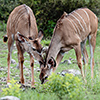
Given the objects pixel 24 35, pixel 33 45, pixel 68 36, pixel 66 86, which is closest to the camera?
pixel 66 86

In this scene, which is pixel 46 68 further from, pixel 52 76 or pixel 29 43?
pixel 52 76

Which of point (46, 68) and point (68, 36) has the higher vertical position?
point (68, 36)

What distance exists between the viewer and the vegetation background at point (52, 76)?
134 inches

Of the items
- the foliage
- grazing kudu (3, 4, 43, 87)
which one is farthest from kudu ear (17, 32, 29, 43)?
the foliage

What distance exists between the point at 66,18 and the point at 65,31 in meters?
0.46

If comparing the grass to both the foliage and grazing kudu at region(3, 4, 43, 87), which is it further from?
grazing kudu at region(3, 4, 43, 87)

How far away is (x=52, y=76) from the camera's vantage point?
354 cm

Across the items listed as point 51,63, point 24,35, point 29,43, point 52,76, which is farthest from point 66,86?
point 24,35

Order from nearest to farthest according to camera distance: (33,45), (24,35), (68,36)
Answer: (33,45) → (24,35) → (68,36)

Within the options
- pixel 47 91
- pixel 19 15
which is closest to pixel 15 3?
pixel 19 15

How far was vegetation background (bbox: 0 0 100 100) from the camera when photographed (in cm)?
339

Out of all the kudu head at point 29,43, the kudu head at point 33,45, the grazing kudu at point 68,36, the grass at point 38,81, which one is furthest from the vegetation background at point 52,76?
the kudu head at point 29,43

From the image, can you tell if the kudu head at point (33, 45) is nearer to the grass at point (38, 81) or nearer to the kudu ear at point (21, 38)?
the kudu ear at point (21, 38)

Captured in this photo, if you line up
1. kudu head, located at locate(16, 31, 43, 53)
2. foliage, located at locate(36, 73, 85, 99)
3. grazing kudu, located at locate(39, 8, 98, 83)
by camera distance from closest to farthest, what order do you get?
1. foliage, located at locate(36, 73, 85, 99)
2. kudu head, located at locate(16, 31, 43, 53)
3. grazing kudu, located at locate(39, 8, 98, 83)
